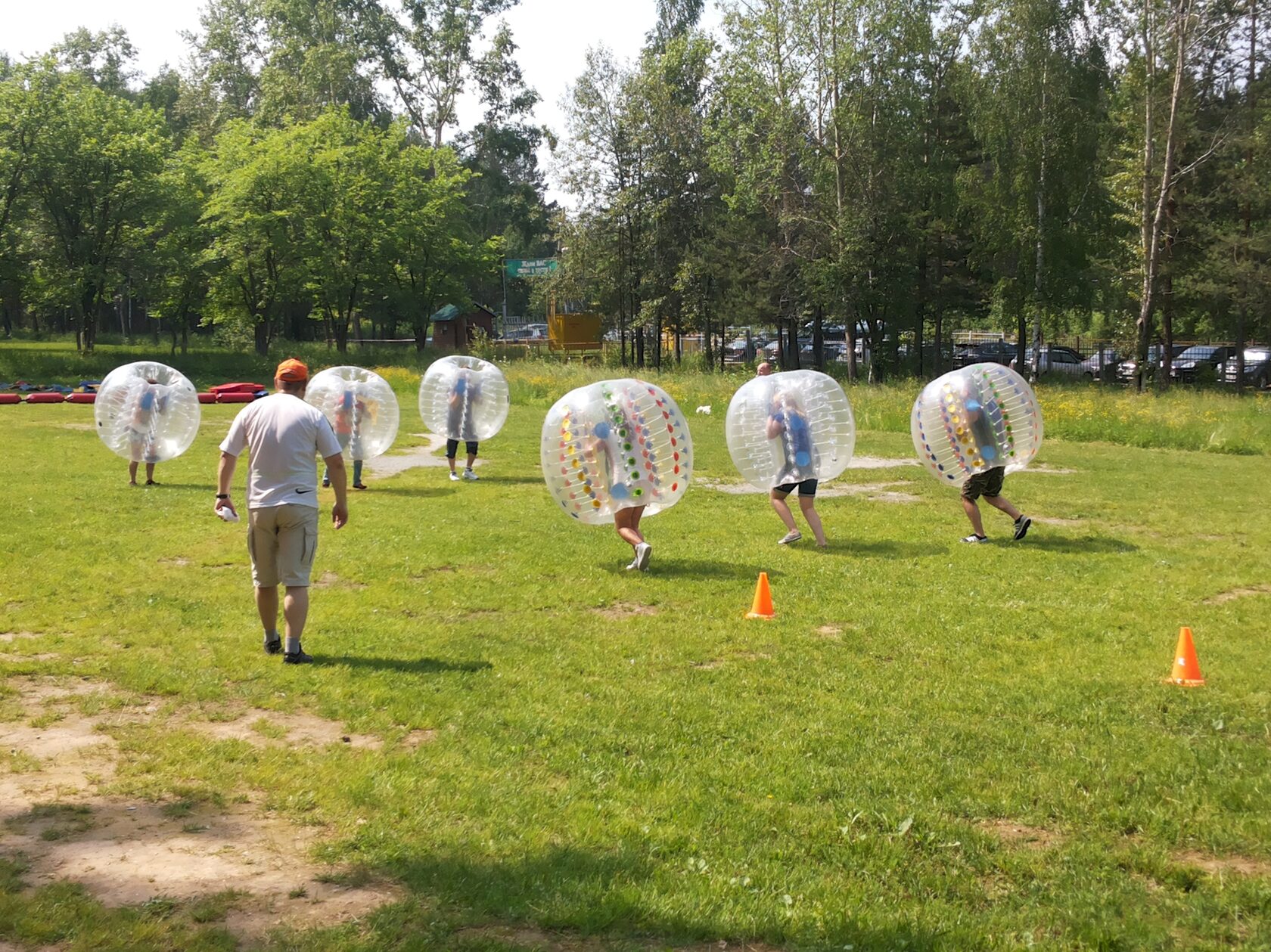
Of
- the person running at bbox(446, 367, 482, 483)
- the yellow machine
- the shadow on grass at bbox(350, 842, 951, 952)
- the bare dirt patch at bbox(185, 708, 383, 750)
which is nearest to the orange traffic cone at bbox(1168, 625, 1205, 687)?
the shadow on grass at bbox(350, 842, 951, 952)

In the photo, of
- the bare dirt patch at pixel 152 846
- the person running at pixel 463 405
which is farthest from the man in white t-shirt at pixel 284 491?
the person running at pixel 463 405

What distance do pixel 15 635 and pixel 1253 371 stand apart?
4753cm

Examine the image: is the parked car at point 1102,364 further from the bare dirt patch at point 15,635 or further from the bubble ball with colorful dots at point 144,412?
the bare dirt patch at point 15,635

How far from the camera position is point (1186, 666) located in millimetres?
7516

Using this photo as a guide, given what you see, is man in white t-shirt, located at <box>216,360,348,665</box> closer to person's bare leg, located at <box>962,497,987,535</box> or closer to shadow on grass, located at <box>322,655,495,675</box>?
shadow on grass, located at <box>322,655,495,675</box>

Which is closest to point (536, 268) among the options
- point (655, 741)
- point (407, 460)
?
point (407, 460)

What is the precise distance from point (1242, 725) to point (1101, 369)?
44.3m

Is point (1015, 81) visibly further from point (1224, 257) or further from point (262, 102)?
point (262, 102)

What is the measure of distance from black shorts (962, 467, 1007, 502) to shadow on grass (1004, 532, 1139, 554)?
70 centimetres

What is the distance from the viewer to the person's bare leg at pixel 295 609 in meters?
7.74

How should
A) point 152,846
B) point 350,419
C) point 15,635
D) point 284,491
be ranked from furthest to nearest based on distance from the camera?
point 350,419
point 15,635
point 284,491
point 152,846

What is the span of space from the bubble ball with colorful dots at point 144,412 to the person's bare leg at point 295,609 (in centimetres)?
918

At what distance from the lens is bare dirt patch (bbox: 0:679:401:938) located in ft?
14.5

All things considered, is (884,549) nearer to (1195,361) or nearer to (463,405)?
(463,405)
